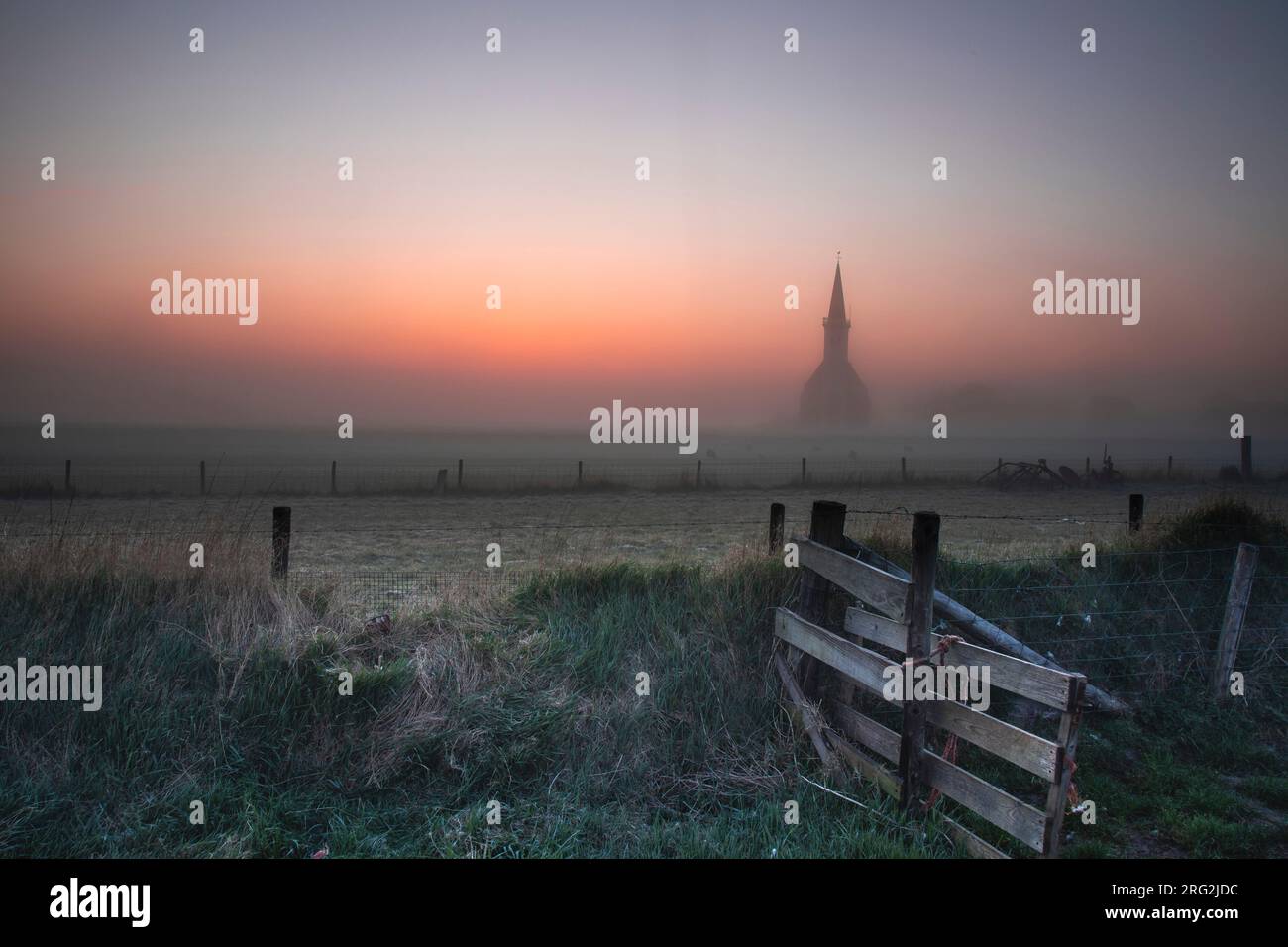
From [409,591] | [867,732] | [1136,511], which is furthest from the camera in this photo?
[1136,511]

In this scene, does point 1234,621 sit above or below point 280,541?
below

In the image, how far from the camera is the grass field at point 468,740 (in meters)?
5.25

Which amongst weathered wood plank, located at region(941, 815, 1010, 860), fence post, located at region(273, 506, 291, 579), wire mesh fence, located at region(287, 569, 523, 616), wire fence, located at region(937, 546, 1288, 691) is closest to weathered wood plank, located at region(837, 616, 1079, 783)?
weathered wood plank, located at region(941, 815, 1010, 860)

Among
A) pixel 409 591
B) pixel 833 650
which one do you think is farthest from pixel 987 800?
pixel 409 591

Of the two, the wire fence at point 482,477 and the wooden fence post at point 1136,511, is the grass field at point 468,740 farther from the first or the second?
the wire fence at point 482,477

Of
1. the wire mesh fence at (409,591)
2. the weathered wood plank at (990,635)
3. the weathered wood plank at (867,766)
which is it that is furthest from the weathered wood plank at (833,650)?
the wire mesh fence at (409,591)

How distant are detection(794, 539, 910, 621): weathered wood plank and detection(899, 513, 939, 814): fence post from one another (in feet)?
0.31

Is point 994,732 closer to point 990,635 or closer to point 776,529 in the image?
point 990,635

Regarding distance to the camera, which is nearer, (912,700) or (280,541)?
(912,700)

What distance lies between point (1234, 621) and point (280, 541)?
31.6 ft

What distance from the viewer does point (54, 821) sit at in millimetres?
5156

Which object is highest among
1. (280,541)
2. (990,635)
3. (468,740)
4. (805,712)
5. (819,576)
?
(280,541)

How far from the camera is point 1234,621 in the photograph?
7785 millimetres

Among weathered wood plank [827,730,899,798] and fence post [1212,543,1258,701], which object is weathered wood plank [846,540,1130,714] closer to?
fence post [1212,543,1258,701]
